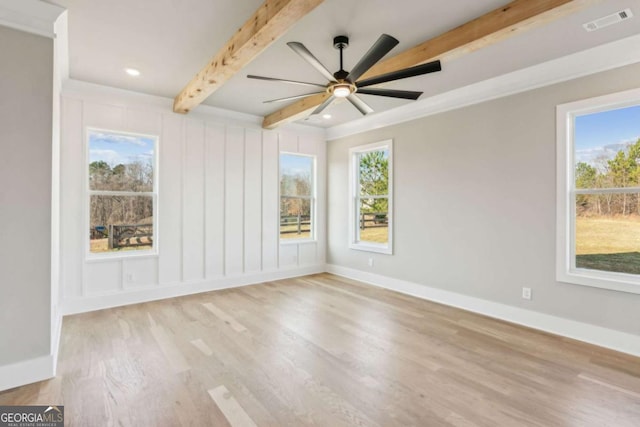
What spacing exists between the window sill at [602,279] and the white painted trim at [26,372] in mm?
4683

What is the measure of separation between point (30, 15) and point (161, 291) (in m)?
3.34

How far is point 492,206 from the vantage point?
3824mm

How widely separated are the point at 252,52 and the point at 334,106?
7.25ft

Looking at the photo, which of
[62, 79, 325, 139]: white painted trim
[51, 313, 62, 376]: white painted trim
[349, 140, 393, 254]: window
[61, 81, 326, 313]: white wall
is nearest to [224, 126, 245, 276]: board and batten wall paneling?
[61, 81, 326, 313]: white wall

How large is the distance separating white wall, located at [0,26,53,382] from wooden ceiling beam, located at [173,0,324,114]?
4.24ft

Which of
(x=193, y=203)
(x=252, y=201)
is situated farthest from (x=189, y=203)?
(x=252, y=201)

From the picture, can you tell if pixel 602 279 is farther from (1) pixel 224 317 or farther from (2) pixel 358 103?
(1) pixel 224 317

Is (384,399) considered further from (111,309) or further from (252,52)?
(111,309)

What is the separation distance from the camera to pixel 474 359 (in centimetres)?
272

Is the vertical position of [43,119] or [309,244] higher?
[43,119]

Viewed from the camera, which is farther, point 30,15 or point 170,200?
point 170,200

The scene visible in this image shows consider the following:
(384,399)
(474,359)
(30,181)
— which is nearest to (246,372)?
(384,399)

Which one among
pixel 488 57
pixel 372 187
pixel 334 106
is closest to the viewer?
pixel 488 57

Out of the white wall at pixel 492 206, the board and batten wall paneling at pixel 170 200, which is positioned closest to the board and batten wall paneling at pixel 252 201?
the board and batten wall paneling at pixel 170 200
